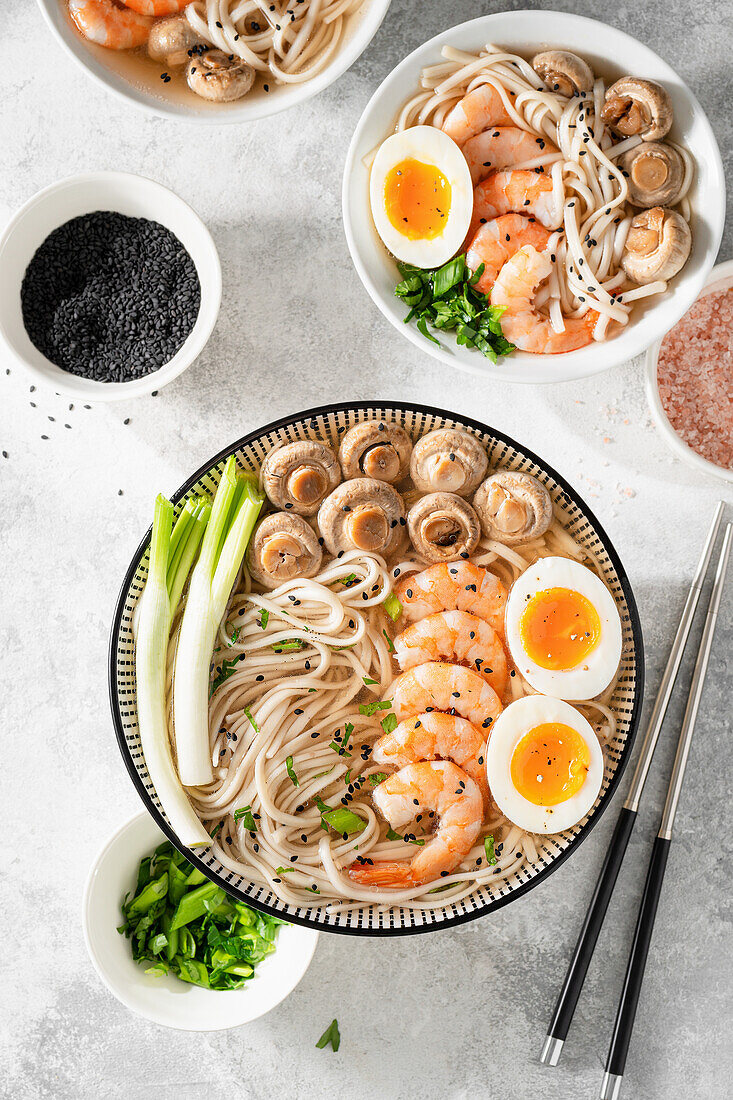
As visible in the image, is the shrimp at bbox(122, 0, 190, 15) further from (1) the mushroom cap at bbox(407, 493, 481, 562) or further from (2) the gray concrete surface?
(1) the mushroom cap at bbox(407, 493, 481, 562)

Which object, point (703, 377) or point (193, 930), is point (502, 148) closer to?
point (703, 377)

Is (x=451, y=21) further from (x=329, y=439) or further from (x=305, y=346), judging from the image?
(x=329, y=439)

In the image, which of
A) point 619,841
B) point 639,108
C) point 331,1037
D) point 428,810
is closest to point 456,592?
point 428,810

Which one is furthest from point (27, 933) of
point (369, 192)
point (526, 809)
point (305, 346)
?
point (369, 192)

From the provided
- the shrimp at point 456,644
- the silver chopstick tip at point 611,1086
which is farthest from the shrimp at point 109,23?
the silver chopstick tip at point 611,1086

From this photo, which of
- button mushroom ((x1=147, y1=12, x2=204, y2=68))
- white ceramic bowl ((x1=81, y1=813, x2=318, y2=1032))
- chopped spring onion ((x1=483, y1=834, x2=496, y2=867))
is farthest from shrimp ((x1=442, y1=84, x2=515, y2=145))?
white ceramic bowl ((x1=81, y1=813, x2=318, y2=1032))

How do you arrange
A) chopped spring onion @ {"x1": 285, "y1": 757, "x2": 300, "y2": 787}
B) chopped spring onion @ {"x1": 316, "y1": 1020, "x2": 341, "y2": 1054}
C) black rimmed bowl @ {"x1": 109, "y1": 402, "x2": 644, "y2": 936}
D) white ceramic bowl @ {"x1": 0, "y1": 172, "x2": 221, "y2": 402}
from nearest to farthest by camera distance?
black rimmed bowl @ {"x1": 109, "y1": 402, "x2": 644, "y2": 936} → chopped spring onion @ {"x1": 285, "y1": 757, "x2": 300, "y2": 787} → white ceramic bowl @ {"x1": 0, "y1": 172, "x2": 221, "y2": 402} → chopped spring onion @ {"x1": 316, "y1": 1020, "x2": 341, "y2": 1054}
